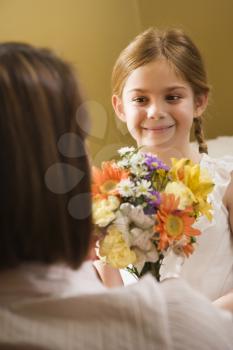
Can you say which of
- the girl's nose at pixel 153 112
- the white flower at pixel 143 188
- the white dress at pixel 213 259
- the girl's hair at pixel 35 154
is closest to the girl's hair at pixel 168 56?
the girl's nose at pixel 153 112

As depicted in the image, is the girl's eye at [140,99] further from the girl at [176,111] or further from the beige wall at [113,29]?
the beige wall at [113,29]

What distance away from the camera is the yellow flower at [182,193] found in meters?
0.89

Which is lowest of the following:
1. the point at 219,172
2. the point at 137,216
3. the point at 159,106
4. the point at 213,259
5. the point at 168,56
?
the point at 213,259

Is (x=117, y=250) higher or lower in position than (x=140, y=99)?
lower

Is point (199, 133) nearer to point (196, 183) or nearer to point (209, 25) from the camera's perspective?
point (196, 183)

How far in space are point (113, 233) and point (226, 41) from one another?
1583 millimetres

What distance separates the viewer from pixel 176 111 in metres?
1.20

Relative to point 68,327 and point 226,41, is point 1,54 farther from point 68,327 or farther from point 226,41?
point 226,41

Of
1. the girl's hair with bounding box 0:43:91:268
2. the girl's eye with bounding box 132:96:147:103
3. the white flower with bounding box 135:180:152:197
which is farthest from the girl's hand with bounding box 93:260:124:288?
the girl's hair with bounding box 0:43:91:268

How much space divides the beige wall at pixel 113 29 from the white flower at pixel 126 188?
3.68 ft

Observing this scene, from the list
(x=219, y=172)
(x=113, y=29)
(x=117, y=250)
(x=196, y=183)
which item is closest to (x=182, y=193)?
(x=196, y=183)

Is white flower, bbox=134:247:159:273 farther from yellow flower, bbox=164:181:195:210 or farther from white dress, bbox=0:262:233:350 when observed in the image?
white dress, bbox=0:262:233:350

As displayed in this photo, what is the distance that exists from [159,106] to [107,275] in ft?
1.38

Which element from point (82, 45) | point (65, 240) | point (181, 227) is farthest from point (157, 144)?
point (82, 45)
